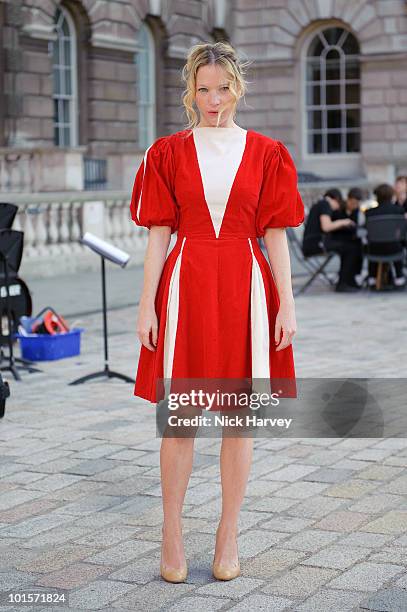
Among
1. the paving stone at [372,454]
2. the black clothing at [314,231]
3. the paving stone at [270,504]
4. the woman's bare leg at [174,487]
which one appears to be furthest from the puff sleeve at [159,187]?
the black clothing at [314,231]

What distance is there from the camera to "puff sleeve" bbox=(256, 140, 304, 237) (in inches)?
173

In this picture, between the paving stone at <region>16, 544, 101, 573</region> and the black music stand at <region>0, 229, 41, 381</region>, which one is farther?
the black music stand at <region>0, 229, 41, 381</region>

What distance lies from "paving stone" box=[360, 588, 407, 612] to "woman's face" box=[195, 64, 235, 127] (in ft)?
5.41

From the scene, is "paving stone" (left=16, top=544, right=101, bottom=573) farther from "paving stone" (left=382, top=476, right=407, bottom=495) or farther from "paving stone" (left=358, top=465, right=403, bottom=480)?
"paving stone" (left=358, top=465, right=403, bottom=480)

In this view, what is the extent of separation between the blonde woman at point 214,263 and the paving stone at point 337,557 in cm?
34

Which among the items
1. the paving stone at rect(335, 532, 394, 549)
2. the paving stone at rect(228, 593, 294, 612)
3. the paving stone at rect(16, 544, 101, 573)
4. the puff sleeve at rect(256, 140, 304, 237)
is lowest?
the paving stone at rect(228, 593, 294, 612)

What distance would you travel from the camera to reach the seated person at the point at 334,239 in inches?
577

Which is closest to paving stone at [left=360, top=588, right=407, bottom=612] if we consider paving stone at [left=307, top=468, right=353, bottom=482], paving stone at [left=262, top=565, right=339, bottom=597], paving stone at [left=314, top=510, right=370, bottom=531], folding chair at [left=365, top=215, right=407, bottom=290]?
paving stone at [left=262, top=565, right=339, bottom=597]

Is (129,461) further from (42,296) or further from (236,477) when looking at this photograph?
(42,296)

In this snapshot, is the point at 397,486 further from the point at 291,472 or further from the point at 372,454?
the point at 372,454

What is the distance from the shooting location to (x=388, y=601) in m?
4.22

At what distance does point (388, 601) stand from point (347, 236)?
10864 millimetres

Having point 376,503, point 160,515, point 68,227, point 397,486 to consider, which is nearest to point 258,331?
point 160,515

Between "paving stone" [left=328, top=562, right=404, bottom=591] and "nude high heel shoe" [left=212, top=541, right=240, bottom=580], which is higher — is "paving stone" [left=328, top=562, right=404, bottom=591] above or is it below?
below
